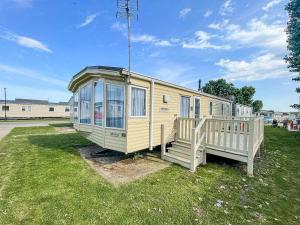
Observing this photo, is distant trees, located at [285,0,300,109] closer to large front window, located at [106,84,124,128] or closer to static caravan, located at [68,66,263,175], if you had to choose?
static caravan, located at [68,66,263,175]

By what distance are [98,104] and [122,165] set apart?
2.53 metres

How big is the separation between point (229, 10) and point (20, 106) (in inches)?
1497

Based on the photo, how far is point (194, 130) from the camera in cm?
655

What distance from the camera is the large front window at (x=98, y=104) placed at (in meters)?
7.24

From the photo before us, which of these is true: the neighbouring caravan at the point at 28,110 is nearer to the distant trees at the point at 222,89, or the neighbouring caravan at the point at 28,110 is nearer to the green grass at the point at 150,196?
the distant trees at the point at 222,89

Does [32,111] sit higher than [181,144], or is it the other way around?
[32,111]

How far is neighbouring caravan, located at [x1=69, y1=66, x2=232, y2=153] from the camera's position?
6465 mm

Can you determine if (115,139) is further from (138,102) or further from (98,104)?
(98,104)

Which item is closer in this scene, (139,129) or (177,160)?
(139,129)

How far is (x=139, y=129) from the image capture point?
6.87 m

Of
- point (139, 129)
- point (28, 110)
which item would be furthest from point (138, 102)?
point (28, 110)

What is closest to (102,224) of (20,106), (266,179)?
(266,179)

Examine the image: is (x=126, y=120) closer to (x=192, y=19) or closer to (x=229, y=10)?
(x=229, y=10)

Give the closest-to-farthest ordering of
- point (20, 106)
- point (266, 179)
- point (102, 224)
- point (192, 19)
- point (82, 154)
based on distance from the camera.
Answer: point (102, 224) → point (266, 179) → point (82, 154) → point (192, 19) → point (20, 106)
